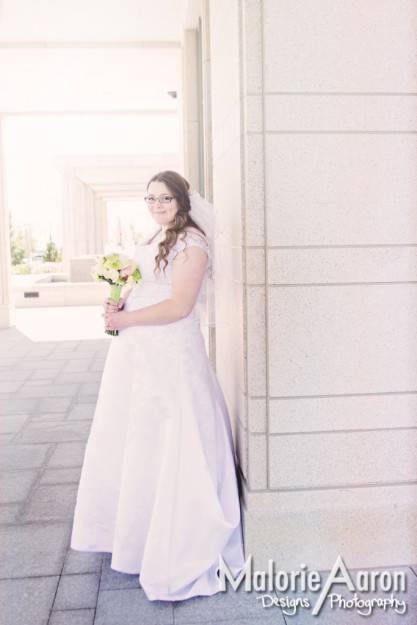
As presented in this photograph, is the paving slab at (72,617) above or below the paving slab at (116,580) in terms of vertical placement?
above

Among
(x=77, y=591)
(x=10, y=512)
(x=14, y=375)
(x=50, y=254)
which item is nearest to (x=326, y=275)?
(x=77, y=591)

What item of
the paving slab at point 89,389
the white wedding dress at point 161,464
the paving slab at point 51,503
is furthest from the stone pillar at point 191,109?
the white wedding dress at point 161,464

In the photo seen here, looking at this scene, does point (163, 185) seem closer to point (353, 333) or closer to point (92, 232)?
point (353, 333)

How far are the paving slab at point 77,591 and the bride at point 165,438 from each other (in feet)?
0.45

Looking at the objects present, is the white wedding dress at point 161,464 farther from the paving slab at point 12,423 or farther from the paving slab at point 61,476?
the paving slab at point 12,423

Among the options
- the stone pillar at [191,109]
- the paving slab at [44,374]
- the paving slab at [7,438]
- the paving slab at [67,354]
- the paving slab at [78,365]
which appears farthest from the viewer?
the paving slab at [67,354]

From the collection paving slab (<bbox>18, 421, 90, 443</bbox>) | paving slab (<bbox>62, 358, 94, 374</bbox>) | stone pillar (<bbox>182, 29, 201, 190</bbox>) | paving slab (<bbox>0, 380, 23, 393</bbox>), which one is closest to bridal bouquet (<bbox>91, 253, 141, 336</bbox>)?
paving slab (<bbox>18, 421, 90, 443</bbox>)

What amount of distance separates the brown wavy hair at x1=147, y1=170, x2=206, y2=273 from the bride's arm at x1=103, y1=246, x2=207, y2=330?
7cm

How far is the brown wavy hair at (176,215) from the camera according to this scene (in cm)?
272

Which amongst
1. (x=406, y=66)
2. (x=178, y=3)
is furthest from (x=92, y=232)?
(x=406, y=66)

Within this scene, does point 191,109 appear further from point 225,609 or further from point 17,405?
point 225,609

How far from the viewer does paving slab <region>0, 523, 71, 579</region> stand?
283 centimetres

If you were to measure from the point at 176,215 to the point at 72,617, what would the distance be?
1706 mm

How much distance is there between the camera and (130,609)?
2506 mm
